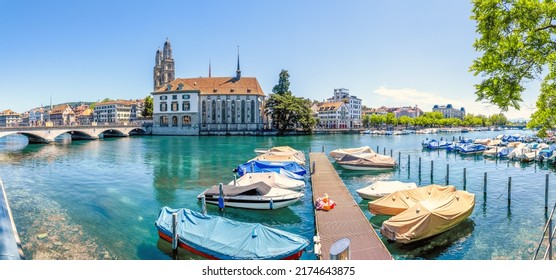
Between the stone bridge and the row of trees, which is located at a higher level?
the row of trees

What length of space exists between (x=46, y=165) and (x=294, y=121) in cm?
6751

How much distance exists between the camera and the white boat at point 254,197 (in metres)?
18.2

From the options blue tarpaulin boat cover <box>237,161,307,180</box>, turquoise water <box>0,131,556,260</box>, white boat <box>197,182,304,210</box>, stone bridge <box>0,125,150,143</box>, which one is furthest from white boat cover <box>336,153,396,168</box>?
stone bridge <box>0,125,150,143</box>

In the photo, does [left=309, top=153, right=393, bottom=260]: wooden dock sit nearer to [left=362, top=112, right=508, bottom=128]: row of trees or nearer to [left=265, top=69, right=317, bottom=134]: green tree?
[left=265, top=69, right=317, bottom=134]: green tree

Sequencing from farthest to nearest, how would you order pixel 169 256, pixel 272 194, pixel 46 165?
pixel 46 165, pixel 272 194, pixel 169 256

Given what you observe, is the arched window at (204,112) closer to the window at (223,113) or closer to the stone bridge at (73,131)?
the window at (223,113)

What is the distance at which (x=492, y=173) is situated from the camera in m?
31.7

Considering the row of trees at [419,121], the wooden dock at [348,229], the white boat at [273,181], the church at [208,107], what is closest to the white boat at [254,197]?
the white boat at [273,181]

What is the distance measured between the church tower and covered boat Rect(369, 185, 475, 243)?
11287 centimetres

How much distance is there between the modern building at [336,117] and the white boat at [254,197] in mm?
112781

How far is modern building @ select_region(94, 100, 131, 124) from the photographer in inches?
6353
